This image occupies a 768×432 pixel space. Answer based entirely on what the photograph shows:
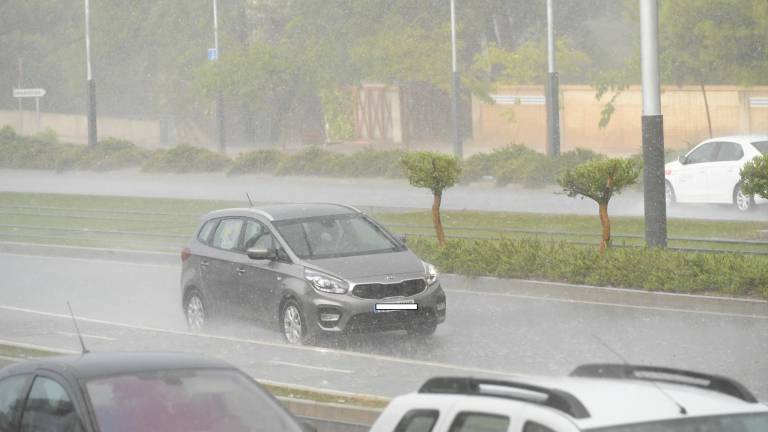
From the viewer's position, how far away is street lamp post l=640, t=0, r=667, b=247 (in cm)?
1778

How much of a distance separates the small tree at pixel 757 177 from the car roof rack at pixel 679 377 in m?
12.6

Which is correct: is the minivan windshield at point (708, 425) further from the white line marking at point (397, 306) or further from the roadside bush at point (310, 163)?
the roadside bush at point (310, 163)

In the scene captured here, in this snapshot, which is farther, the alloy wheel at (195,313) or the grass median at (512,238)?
the grass median at (512,238)

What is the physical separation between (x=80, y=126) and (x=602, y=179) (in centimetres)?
6279

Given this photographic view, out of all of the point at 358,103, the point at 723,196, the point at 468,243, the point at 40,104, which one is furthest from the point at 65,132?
the point at 468,243

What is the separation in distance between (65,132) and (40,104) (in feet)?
17.4

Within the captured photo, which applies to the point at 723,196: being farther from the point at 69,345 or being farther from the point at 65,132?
the point at 65,132

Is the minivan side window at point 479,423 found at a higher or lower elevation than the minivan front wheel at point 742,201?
higher

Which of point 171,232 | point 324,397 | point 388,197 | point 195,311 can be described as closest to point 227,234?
point 195,311

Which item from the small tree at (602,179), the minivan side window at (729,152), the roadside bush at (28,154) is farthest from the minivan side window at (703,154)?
the roadside bush at (28,154)

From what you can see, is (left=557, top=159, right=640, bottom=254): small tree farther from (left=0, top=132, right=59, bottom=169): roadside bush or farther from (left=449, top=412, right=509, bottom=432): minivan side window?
(left=0, top=132, right=59, bottom=169): roadside bush

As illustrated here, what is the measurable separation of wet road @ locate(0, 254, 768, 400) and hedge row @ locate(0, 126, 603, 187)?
682 inches

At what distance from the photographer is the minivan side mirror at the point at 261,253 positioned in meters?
15.4

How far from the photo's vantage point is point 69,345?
1544cm
